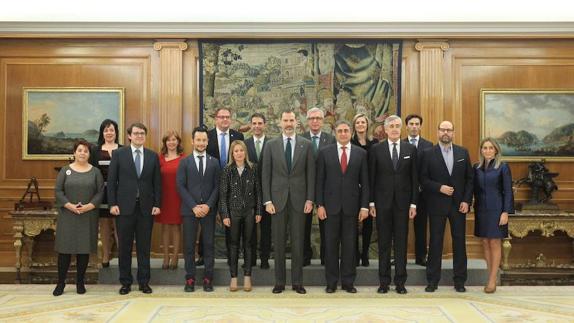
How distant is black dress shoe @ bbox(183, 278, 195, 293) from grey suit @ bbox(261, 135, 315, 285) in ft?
3.10

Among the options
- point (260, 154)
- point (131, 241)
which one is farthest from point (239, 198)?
point (131, 241)

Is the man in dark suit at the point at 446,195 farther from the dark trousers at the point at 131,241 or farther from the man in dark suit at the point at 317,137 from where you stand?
the dark trousers at the point at 131,241

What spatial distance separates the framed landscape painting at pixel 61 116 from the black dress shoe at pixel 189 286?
2553 mm

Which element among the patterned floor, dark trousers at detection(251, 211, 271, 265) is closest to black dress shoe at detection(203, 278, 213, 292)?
the patterned floor

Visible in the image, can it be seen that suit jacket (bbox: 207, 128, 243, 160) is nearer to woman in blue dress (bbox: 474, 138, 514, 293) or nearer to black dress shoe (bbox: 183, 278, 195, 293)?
black dress shoe (bbox: 183, 278, 195, 293)

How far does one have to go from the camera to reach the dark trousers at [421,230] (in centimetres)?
612

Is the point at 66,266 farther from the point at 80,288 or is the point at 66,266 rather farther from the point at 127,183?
the point at 127,183

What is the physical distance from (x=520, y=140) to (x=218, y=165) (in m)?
4.11

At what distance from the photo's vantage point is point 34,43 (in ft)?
24.2

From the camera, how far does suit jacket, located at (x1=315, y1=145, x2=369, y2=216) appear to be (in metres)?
5.49

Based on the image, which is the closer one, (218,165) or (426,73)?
(218,165)

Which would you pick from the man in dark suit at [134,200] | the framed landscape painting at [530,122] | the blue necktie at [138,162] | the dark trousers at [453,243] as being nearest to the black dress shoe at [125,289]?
the man in dark suit at [134,200]

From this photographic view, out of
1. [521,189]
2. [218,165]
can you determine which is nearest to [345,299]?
[218,165]

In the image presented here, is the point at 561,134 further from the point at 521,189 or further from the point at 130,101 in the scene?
the point at 130,101
